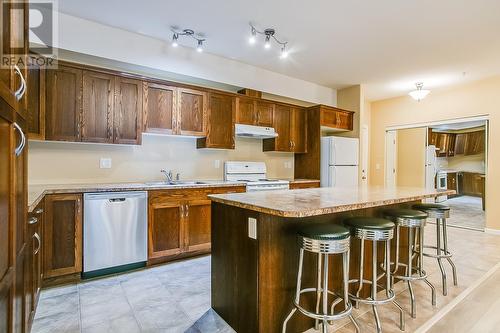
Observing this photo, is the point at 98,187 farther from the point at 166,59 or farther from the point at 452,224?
the point at 452,224

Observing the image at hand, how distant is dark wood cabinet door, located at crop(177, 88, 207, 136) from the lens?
3.63m

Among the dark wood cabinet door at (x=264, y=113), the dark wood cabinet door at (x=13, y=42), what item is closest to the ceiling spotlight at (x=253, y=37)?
the dark wood cabinet door at (x=264, y=113)

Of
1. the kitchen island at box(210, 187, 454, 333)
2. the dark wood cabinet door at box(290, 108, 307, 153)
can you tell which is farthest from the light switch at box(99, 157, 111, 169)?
the dark wood cabinet door at box(290, 108, 307, 153)

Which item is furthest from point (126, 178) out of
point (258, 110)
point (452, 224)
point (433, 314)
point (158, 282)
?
point (452, 224)

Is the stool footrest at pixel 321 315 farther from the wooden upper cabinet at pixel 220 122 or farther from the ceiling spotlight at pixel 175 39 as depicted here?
the ceiling spotlight at pixel 175 39

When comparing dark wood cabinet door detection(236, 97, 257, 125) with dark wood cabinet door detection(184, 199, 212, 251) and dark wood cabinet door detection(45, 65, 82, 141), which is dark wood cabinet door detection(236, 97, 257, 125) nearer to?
dark wood cabinet door detection(184, 199, 212, 251)

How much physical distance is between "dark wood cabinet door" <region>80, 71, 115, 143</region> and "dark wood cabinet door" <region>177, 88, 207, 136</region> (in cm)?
82

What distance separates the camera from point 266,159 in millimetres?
5008

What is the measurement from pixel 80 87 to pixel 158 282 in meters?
2.20

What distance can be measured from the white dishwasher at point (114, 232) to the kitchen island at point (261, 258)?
1.27 metres

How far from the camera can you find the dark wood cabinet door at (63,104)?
2.78m

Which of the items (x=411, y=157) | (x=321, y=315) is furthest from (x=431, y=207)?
(x=411, y=157)

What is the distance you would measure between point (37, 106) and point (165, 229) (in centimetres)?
181

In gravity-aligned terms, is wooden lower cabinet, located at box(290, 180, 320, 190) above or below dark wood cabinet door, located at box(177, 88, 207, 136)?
below
